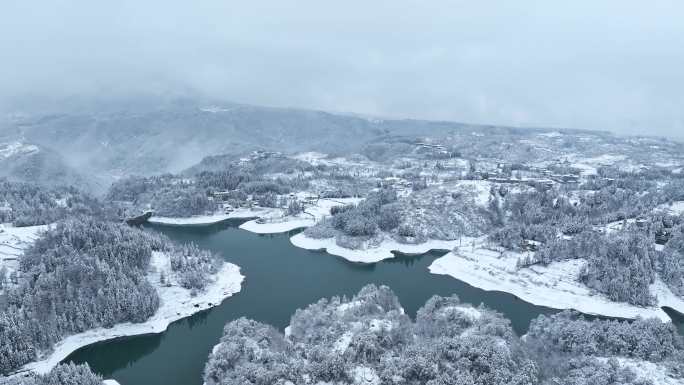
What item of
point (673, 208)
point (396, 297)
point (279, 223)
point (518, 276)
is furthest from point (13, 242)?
point (673, 208)

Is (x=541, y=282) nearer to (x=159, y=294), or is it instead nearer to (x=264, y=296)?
(x=264, y=296)

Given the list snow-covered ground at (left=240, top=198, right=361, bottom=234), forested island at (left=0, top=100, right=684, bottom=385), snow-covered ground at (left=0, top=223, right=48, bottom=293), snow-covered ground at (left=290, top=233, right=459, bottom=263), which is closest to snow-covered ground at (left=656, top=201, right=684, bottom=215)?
forested island at (left=0, top=100, right=684, bottom=385)

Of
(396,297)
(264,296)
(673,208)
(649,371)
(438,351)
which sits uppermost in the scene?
(673,208)

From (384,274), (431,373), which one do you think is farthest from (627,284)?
(431,373)

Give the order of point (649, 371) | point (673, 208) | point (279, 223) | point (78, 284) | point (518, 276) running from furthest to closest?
point (279, 223), point (673, 208), point (518, 276), point (78, 284), point (649, 371)

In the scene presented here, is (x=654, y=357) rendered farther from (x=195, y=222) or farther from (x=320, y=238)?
(x=195, y=222)

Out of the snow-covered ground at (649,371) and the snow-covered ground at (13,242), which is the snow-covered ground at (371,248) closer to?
the snow-covered ground at (649,371)

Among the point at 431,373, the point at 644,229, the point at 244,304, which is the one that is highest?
the point at 644,229
